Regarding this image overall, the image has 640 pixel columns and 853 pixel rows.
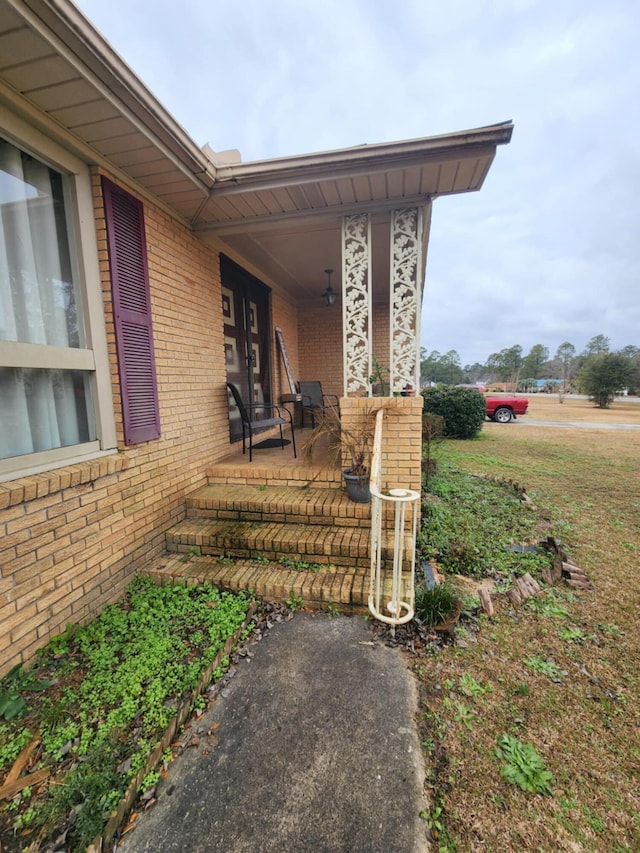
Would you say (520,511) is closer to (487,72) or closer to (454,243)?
(487,72)

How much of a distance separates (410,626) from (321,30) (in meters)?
7.89

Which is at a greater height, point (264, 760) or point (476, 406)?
point (476, 406)

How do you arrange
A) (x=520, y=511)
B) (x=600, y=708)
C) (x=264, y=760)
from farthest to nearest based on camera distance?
(x=520, y=511), (x=600, y=708), (x=264, y=760)

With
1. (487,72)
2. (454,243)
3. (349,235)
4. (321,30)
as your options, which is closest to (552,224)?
(454,243)

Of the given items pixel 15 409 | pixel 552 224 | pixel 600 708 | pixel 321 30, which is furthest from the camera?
pixel 552 224

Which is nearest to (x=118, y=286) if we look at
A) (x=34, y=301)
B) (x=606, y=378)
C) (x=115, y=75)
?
(x=34, y=301)

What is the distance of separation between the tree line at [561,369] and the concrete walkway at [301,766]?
10.9 m

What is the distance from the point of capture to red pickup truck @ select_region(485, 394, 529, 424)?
13.2 meters

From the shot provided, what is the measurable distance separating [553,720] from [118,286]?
11.2ft

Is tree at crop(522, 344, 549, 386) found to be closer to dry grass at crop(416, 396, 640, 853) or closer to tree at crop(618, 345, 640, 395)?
tree at crop(618, 345, 640, 395)

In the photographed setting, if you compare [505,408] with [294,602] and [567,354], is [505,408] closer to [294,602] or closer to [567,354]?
[294,602]

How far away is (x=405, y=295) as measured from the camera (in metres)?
3.13

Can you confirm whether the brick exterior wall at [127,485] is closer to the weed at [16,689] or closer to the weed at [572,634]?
the weed at [16,689]

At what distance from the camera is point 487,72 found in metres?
7.11
